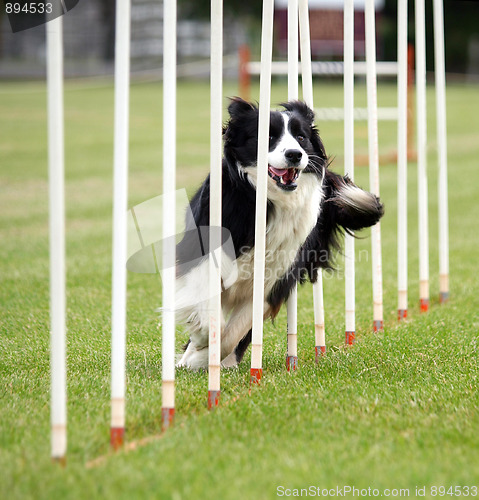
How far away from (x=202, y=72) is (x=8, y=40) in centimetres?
1260

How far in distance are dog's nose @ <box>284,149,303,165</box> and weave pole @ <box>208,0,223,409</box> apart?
686 millimetres

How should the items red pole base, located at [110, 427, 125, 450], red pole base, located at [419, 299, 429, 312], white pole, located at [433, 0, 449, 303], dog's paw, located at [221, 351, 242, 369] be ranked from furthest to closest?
1. white pole, located at [433, 0, 449, 303]
2. red pole base, located at [419, 299, 429, 312]
3. dog's paw, located at [221, 351, 242, 369]
4. red pole base, located at [110, 427, 125, 450]

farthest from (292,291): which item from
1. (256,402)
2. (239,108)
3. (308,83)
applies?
(308,83)

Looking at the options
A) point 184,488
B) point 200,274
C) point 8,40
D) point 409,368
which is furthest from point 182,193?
point 8,40

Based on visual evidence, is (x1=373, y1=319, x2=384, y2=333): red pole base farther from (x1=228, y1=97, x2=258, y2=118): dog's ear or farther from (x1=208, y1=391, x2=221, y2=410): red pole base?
(x1=208, y1=391, x2=221, y2=410): red pole base

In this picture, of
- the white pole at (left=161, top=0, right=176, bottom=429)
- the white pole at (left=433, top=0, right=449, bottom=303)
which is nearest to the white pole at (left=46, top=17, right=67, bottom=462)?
the white pole at (left=161, top=0, right=176, bottom=429)

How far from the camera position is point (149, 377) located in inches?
170

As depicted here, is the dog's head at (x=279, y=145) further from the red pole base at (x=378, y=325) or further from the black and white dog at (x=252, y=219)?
the red pole base at (x=378, y=325)

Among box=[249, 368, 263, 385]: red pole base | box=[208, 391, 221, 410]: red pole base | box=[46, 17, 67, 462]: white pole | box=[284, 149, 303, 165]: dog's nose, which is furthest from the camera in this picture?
box=[284, 149, 303, 165]: dog's nose

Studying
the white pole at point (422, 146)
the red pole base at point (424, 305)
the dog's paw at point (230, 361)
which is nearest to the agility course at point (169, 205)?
the dog's paw at point (230, 361)

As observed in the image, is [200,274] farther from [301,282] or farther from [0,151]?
[0,151]

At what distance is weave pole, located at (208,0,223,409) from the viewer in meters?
3.57

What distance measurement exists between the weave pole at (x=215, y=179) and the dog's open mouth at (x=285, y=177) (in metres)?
0.65

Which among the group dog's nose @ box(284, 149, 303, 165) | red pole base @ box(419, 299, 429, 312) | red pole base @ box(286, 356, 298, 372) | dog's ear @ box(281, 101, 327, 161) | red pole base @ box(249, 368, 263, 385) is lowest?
red pole base @ box(419, 299, 429, 312)
